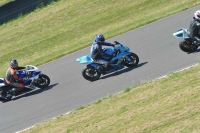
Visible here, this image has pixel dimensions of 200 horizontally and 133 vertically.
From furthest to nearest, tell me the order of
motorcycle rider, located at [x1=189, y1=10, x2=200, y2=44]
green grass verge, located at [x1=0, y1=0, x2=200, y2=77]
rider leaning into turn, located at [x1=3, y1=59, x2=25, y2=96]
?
green grass verge, located at [x1=0, y1=0, x2=200, y2=77]
rider leaning into turn, located at [x1=3, y1=59, x2=25, y2=96]
motorcycle rider, located at [x1=189, y1=10, x2=200, y2=44]

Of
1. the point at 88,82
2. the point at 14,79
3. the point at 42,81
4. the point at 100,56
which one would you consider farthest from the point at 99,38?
the point at 14,79

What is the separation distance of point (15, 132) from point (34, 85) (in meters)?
4.68

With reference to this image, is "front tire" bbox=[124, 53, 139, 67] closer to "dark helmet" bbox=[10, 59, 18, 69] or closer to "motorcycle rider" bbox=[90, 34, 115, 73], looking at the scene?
"motorcycle rider" bbox=[90, 34, 115, 73]

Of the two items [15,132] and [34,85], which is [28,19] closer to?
[34,85]

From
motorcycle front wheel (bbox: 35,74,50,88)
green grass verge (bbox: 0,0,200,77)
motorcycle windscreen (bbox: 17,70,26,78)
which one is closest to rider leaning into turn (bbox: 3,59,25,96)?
motorcycle windscreen (bbox: 17,70,26,78)

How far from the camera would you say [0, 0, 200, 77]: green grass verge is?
2473 cm

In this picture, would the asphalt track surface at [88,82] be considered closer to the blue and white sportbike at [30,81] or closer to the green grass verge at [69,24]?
the blue and white sportbike at [30,81]

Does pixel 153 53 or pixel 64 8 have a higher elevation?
pixel 64 8

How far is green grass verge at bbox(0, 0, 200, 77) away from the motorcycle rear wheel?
5421 mm

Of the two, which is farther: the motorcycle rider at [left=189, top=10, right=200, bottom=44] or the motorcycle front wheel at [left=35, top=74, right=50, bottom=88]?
the motorcycle front wheel at [left=35, top=74, right=50, bottom=88]

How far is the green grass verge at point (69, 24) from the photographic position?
974 inches

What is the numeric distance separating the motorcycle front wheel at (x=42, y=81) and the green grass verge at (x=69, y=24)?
11.1 feet

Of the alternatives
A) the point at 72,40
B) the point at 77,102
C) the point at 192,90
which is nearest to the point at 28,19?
the point at 72,40

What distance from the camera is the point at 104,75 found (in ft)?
64.2
